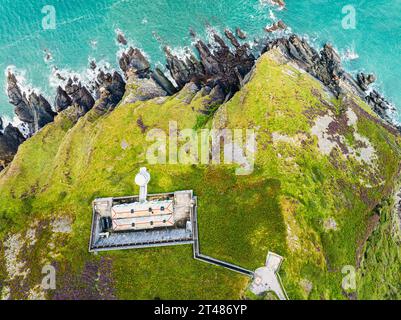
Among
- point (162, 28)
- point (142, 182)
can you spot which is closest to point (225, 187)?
point (142, 182)

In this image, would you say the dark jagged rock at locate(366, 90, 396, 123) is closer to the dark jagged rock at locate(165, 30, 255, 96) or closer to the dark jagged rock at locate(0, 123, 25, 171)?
the dark jagged rock at locate(165, 30, 255, 96)

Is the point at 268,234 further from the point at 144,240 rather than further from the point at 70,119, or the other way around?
the point at 70,119

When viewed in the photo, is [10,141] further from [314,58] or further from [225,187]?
[314,58]

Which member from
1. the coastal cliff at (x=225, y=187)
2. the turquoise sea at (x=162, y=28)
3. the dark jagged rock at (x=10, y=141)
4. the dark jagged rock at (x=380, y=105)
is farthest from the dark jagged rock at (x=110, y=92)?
the dark jagged rock at (x=380, y=105)

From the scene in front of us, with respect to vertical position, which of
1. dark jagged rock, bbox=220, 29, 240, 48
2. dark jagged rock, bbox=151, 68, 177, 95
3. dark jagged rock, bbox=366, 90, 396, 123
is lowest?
dark jagged rock, bbox=366, 90, 396, 123

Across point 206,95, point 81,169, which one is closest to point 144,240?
point 81,169

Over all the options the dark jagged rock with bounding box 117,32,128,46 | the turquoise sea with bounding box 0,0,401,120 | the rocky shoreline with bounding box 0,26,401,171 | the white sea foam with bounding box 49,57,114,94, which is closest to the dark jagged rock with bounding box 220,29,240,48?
the rocky shoreline with bounding box 0,26,401,171
